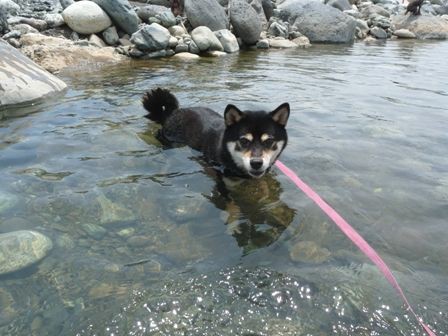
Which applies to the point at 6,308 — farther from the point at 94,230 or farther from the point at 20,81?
the point at 20,81

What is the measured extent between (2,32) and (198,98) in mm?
9407

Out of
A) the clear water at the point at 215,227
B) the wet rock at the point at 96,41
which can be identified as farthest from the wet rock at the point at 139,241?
the wet rock at the point at 96,41

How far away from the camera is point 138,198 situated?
14.4ft

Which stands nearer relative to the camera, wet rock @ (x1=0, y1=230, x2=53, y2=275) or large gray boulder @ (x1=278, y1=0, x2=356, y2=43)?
wet rock @ (x1=0, y1=230, x2=53, y2=275)

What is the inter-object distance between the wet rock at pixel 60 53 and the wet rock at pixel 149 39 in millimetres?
766

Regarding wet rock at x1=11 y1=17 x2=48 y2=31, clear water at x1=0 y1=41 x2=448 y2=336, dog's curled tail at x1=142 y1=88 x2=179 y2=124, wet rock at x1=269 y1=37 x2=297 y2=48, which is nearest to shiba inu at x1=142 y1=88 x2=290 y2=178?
clear water at x1=0 y1=41 x2=448 y2=336

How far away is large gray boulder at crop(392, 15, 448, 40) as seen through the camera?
25.8 meters

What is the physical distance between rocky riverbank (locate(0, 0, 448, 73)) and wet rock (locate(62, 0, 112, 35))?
32 millimetres

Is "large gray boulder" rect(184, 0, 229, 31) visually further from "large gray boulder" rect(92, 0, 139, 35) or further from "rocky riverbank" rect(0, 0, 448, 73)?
"large gray boulder" rect(92, 0, 139, 35)

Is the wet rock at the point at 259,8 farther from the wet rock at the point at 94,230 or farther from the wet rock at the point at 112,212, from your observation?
the wet rock at the point at 94,230

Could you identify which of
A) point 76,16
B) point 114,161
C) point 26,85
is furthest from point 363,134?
point 76,16

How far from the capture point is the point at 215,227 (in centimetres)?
392

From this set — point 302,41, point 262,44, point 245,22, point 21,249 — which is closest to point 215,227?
point 21,249

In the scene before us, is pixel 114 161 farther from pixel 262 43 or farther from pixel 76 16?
pixel 262 43
